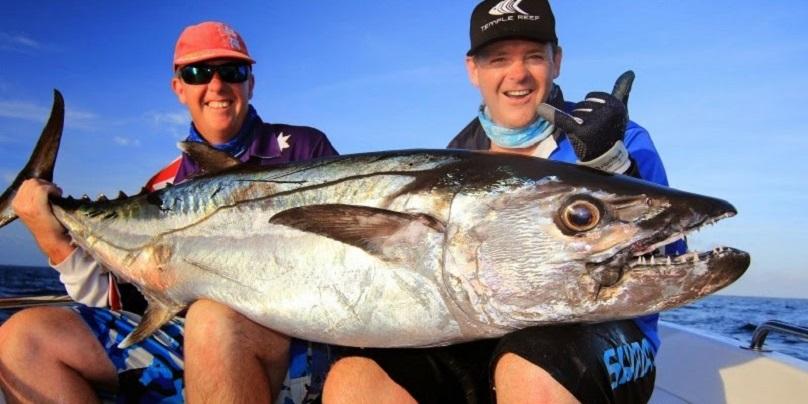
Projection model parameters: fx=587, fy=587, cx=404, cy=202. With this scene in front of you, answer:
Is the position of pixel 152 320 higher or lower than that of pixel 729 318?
higher

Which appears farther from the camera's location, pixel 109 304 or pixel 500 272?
pixel 109 304

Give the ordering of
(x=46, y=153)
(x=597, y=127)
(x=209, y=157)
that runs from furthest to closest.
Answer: (x=46, y=153), (x=209, y=157), (x=597, y=127)

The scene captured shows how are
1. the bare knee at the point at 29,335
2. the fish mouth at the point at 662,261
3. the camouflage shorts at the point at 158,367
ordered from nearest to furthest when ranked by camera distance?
1. the fish mouth at the point at 662,261
2. the bare knee at the point at 29,335
3. the camouflage shorts at the point at 158,367

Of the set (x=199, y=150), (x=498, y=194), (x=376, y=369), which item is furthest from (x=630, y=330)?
(x=199, y=150)

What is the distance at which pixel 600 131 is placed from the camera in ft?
8.07

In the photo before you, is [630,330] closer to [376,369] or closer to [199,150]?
[376,369]

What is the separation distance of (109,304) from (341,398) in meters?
1.79

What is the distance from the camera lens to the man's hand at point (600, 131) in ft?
8.04

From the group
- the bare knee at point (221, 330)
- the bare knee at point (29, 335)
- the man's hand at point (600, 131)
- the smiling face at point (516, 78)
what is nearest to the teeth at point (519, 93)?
the smiling face at point (516, 78)

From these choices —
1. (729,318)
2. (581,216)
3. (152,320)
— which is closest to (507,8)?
(581,216)

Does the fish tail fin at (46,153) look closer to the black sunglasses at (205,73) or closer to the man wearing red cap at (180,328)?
the man wearing red cap at (180,328)

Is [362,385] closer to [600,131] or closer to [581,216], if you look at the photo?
[581,216]

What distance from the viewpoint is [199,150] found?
112 inches

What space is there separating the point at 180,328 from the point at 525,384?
199 centimetres
